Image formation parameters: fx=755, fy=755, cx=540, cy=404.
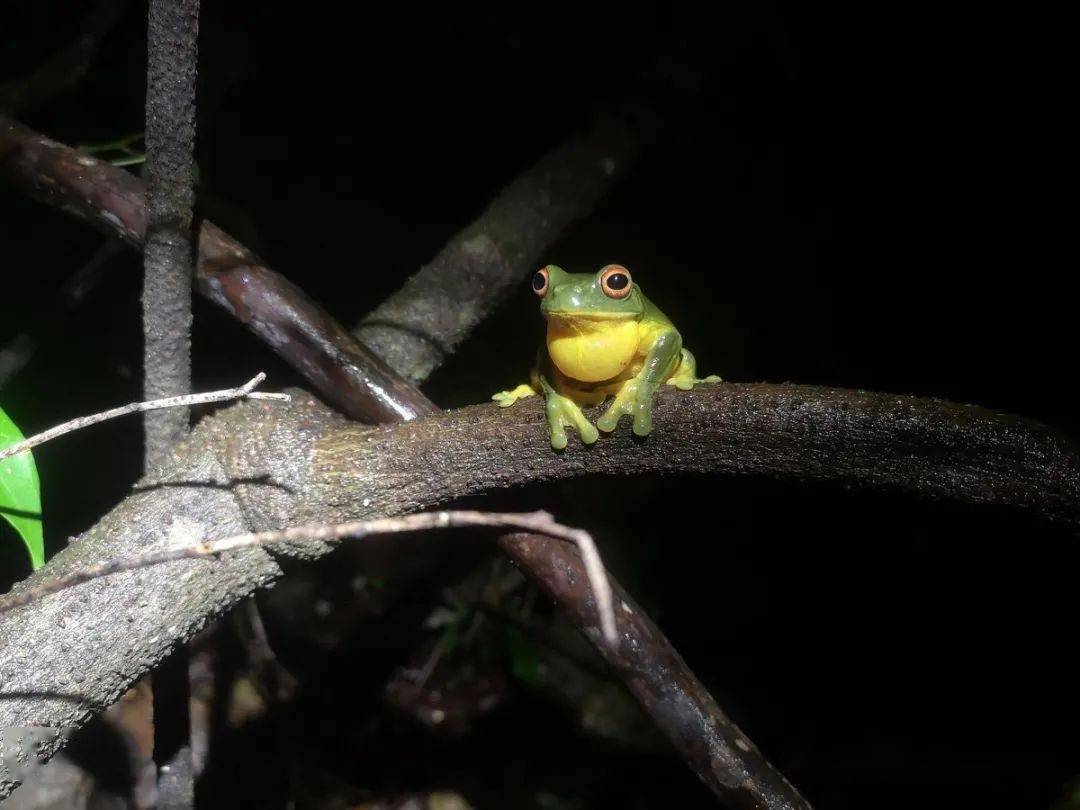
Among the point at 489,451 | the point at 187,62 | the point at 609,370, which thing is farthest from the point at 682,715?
the point at 187,62

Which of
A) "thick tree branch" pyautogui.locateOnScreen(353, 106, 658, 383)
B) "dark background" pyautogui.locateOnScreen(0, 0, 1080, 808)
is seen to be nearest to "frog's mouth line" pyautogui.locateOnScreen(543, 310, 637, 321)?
"thick tree branch" pyautogui.locateOnScreen(353, 106, 658, 383)

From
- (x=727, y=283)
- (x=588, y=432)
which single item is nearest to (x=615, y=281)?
(x=588, y=432)

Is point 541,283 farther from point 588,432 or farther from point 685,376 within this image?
point 588,432

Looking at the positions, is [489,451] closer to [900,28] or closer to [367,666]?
[367,666]

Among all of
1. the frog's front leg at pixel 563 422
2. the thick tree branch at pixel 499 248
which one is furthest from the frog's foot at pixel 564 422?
the thick tree branch at pixel 499 248

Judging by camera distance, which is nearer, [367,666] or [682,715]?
[682,715]
